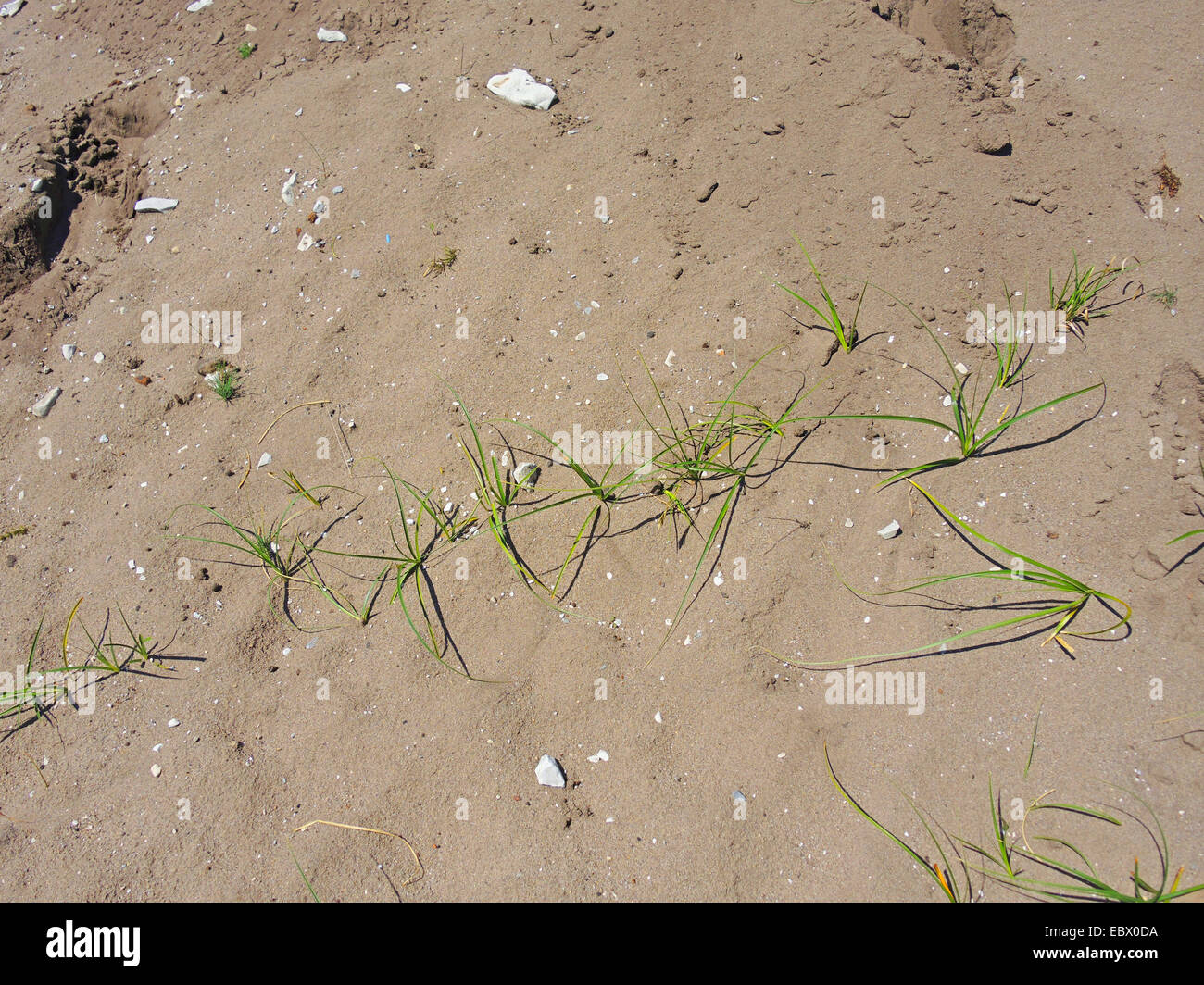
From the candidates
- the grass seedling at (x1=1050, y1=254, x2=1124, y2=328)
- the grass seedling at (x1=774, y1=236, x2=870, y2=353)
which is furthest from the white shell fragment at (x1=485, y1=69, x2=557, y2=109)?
the grass seedling at (x1=1050, y1=254, x2=1124, y2=328)

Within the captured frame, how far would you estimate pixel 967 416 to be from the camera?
2322mm

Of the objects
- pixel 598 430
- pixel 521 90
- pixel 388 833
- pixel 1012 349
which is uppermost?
pixel 521 90

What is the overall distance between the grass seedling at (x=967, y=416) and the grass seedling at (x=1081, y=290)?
312 mm

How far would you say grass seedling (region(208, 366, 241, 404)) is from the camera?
282cm

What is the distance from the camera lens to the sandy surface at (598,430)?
6.70 feet

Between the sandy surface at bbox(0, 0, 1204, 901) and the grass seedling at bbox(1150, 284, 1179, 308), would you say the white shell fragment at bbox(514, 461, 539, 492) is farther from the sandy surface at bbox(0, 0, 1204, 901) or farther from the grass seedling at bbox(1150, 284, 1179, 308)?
the grass seedling at bbox(1150, 284, 1179, 308)

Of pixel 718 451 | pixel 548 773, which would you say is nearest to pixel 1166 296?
pixel 718 451

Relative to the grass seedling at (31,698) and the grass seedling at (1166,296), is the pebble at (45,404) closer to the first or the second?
the grass seedling at (31,698)

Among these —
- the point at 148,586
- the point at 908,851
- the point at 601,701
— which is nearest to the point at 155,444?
the point at 148,586

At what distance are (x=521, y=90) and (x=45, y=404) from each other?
2.73 metres

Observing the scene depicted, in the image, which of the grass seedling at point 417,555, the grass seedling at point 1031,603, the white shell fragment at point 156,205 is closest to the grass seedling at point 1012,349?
the grass seedling at point 1031,603

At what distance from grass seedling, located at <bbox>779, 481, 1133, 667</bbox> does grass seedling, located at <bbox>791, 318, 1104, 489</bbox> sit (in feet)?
0.81

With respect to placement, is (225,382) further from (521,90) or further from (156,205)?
(521,90)

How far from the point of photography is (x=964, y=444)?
2.28m
